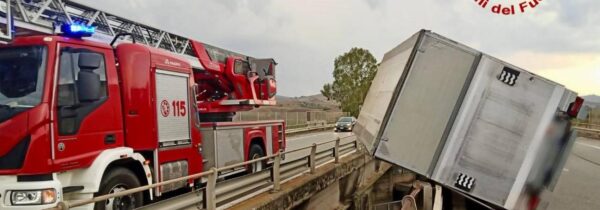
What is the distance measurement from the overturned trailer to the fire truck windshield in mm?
4568

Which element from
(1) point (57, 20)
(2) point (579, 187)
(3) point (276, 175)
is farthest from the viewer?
(2) point (579, 187)

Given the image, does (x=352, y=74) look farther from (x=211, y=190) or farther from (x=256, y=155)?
(x=211, y=190)

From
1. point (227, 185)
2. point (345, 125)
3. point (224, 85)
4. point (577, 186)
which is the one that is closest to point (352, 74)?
point (345, 125)

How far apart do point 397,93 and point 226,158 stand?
3891 mm

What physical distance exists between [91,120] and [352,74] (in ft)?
221

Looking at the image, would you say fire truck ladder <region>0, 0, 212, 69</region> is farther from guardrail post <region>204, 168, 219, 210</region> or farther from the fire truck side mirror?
guardrail post <region>204, 168, 219, 210</region>

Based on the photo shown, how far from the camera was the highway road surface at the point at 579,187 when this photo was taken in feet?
40.1

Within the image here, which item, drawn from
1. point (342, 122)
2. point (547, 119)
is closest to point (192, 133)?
point (547, 119)

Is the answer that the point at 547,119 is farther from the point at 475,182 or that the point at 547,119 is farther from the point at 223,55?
the point at 223,55

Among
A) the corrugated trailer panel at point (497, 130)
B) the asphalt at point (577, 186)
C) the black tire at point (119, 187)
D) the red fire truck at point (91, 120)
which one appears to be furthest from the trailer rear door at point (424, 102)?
the black tire at point (119, 187)

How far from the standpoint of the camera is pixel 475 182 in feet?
19.8

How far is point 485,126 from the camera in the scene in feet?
19.7

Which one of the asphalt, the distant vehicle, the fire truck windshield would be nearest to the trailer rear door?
the asphalt

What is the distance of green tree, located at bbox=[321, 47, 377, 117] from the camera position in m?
71.1
